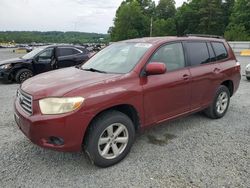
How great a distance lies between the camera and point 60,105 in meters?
3.15

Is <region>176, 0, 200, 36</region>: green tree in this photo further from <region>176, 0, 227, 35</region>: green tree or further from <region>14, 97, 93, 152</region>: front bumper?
<region>14, 97, 93, 152</region>: front bumper

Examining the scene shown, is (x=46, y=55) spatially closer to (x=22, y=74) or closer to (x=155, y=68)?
(x=22, y=74)

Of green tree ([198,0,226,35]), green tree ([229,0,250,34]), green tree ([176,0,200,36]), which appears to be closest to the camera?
green tree ([229,0,250,34])

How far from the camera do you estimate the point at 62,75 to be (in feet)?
13.2

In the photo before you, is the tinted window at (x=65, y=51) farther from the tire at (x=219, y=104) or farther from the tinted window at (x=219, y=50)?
the tire at (x=219, y=104)

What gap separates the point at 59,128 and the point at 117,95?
0.85 metres

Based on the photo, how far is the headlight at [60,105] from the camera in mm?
3145

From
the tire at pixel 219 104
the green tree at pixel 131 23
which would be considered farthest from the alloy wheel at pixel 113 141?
the green tree at pixel 131 23

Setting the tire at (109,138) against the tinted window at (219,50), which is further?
the tinted window at (219,50)

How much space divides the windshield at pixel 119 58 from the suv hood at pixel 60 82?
0.88 ft

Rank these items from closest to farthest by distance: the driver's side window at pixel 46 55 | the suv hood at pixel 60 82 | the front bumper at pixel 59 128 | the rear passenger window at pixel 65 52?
the front bumper at pixel 59 128
the suv hood at pixel 60 82
the driver's side window at pixel 46 55
the rear passenger window at pixel 65 52

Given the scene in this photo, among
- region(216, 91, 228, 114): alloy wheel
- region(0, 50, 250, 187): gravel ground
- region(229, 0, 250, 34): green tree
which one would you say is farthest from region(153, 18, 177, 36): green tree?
region(0, 50, 250, 187): gravel ground

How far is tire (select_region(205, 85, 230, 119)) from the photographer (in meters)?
5.35

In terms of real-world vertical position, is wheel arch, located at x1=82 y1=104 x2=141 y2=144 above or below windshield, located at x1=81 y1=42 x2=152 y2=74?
below
